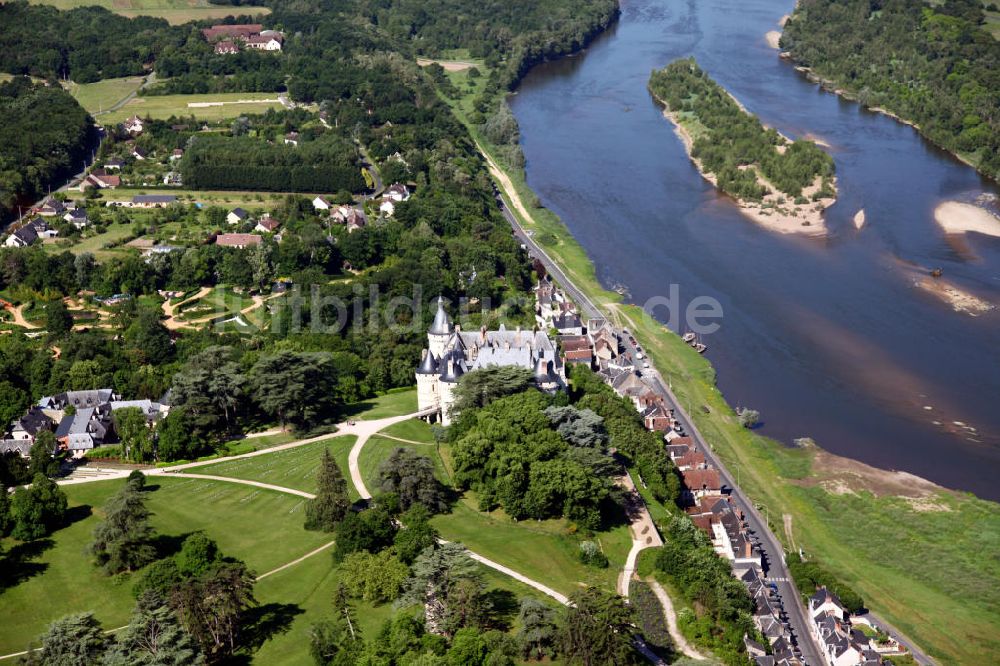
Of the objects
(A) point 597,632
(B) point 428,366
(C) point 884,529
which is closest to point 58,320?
(B) point 428,366

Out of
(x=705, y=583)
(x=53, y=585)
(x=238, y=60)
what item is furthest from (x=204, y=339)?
(x=238, y=60)

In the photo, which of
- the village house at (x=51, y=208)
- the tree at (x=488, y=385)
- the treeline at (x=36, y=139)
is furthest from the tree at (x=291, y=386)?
the treeline at (x=36, y=139)

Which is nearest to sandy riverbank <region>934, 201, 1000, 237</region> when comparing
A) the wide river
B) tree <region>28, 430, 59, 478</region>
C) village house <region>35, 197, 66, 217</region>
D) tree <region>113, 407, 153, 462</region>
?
the wide river

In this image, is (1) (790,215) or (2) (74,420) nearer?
(2) (74,420)

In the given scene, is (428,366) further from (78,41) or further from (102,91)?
(78,41)

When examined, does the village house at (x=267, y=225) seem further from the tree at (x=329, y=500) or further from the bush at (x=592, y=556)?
the bush at (x=592, y=556)

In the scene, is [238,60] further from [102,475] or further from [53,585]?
[53,585]
